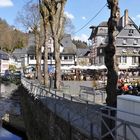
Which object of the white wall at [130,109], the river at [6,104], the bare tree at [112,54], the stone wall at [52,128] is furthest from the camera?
the river at [6,104]

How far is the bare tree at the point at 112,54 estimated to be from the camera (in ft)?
40.6

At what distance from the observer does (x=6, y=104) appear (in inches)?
1962

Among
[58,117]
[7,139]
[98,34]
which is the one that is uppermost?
[98,34]

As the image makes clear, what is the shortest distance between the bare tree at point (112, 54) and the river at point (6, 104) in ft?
71.3

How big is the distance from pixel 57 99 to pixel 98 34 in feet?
246

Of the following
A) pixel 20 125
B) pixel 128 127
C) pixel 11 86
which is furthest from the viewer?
pixel 11 86

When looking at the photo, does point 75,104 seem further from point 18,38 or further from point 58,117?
point 18,38

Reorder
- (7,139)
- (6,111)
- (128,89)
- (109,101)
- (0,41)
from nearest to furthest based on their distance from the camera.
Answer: (109,101) < (128,89) < (7,139) < (6,111) < (0,41)

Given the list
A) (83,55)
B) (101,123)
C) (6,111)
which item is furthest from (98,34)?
(101,123)

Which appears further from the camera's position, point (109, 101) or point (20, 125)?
point (20, 125)

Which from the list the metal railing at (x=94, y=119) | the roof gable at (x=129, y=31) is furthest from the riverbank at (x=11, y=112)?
the roof gable at (x=129, y=31)

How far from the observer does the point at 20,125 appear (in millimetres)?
37469

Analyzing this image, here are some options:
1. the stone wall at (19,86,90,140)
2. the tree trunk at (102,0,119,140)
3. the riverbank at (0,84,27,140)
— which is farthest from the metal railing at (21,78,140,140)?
the riverbank at (0,84,27,140)

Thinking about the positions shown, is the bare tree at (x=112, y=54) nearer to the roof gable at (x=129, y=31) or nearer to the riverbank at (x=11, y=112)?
Result: the riverbank at (x=11, y=112)
